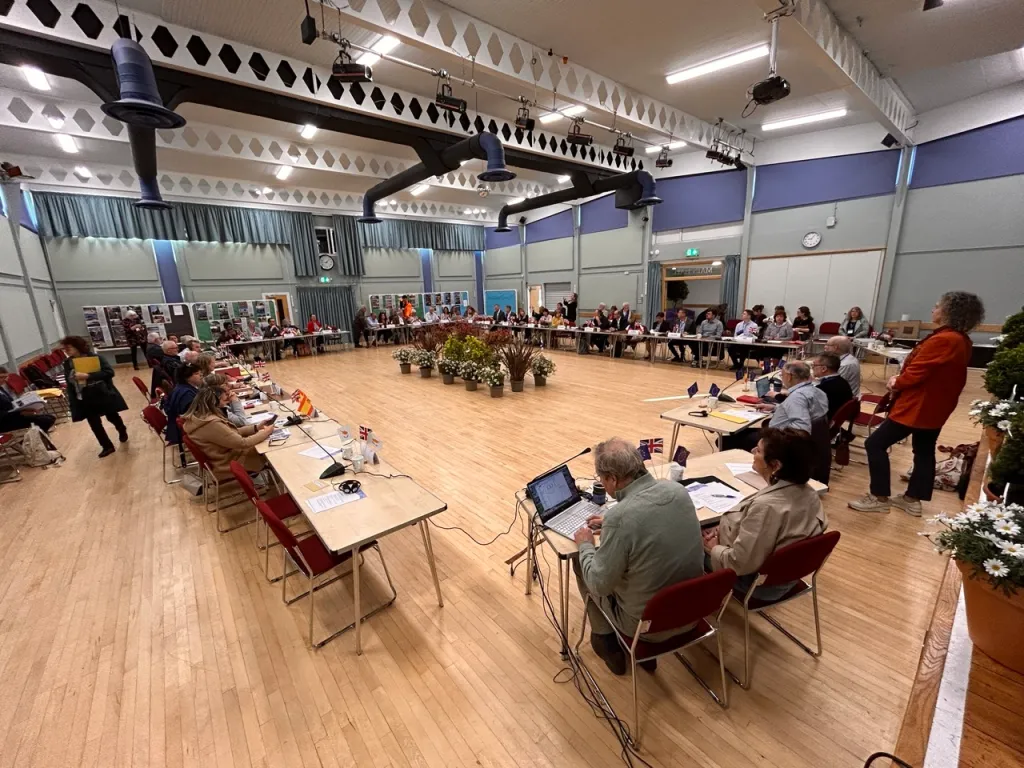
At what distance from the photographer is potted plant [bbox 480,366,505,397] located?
6.98 metres

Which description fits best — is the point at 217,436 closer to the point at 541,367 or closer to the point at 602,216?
the point at 541,367

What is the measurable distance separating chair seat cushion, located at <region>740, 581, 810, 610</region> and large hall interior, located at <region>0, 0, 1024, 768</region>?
19 mm

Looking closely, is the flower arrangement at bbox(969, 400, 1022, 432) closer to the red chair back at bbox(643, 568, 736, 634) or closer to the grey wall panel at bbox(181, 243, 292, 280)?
the red chair back at bbox(643, 568, 736, 634)

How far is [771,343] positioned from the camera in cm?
803

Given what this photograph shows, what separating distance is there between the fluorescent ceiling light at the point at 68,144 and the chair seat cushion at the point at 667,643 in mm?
11838

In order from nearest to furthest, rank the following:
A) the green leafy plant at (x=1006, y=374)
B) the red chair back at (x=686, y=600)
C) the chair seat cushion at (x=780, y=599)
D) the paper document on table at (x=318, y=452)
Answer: the red chair back at (x=686, y=600) → the chair seat cushion at (x=780, y=599) → the green leafy plant at (x=1006, y=374) → the paper document on table at (x=318, y=452)

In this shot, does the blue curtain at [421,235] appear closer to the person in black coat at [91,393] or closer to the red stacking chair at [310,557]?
the person in black coat at [91,393]

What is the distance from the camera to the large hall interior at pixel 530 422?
5.73 ft

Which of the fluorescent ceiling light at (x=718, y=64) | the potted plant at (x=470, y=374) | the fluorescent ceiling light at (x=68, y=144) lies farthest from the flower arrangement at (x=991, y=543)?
the fluorescent ceiling light at (x=68, y=144)

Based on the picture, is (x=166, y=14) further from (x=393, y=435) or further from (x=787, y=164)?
(x=787, y=164)

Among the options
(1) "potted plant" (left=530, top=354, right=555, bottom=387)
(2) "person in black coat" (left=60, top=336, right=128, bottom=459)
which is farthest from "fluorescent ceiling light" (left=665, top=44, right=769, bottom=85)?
(2) "person in black coat" (left=60, top=336, right=128, bottom=459)

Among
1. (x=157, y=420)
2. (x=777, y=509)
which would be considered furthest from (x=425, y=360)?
(x=777, y=509)

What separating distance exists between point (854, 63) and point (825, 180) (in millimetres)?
4188

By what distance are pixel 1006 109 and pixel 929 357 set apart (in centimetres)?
793
